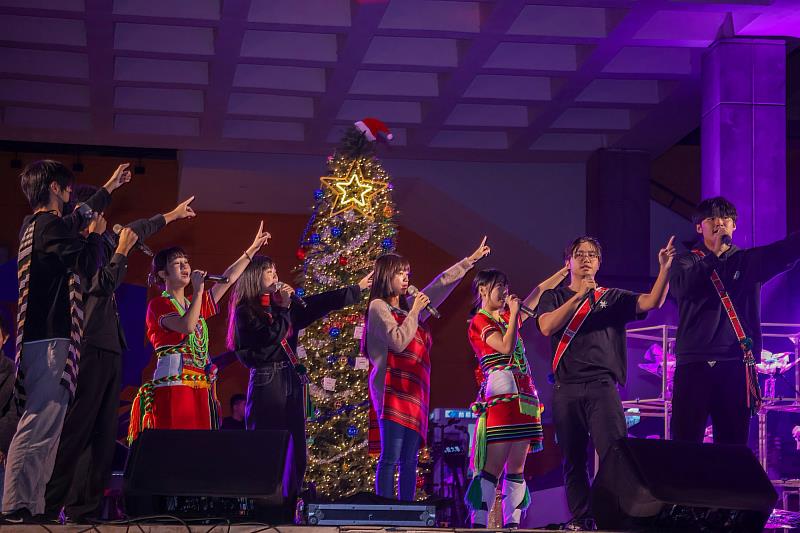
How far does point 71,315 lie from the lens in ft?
13.5

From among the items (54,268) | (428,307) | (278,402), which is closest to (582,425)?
(428,307)

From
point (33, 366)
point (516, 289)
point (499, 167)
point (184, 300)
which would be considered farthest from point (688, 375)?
A: point (516, 289)

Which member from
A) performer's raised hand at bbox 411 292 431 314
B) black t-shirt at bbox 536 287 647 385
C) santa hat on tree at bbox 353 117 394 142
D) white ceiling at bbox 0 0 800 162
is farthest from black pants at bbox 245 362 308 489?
white ceiling at bbox 0 0 800 162

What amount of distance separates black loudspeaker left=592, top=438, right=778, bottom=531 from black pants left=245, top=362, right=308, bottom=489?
1972 millimetres

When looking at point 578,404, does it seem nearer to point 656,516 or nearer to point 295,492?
point 656,516

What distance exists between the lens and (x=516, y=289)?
12.7 metres

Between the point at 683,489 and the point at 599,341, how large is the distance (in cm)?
121

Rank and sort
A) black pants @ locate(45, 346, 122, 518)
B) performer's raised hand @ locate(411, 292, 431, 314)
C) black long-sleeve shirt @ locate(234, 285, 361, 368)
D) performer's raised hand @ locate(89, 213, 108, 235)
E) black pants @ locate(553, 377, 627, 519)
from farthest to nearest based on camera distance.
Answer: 1. black long-sleeve shirt @ locate(234, 285, 361, 368)
2. performer's raised hand @ locate(411, 292, 431, 314)
3. black pants @ locate(553, 377, 627, 519)
4. performer's raised hand @ locate(89, 213, 108, 235)
5. black pants @ locate(45, 346, 122, 518)

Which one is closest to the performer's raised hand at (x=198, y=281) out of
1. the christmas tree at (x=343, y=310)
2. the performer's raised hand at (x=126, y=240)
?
the performer's raised hand at (x=126, y=240)

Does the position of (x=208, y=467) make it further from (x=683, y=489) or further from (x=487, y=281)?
(x=487, y=281)

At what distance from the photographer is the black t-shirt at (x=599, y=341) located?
4.84m

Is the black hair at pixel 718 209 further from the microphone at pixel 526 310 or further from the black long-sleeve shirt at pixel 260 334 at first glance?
the black long-sleeve shirt at pixel 260 334

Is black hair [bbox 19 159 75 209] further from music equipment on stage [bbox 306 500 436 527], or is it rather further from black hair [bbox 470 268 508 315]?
Answer: black hair [bbox 470 268 508 315]

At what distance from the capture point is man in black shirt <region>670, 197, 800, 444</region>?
15.6ft
